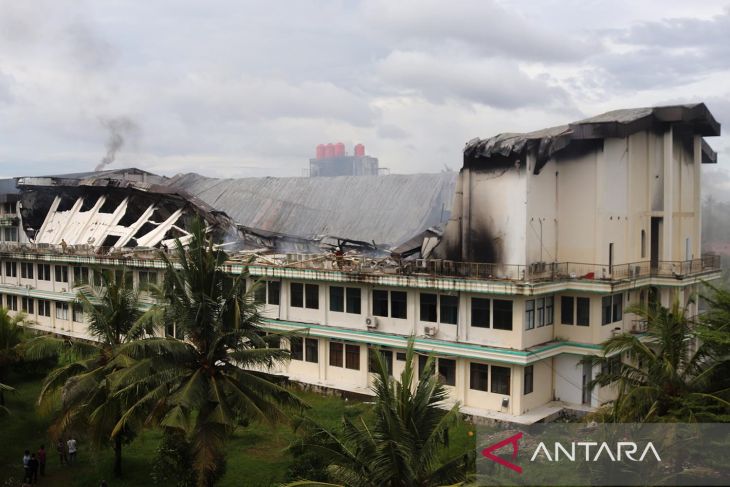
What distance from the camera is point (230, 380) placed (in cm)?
1641

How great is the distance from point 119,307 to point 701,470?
15.4m

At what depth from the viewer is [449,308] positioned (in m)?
25.6

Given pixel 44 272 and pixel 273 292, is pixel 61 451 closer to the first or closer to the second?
pixel 273 292

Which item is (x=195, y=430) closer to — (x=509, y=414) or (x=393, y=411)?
(x=393, y=411)

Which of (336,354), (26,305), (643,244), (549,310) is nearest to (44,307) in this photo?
(26,305)

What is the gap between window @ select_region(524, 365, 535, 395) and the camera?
24391 millimetres

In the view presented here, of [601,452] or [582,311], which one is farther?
[582,311]

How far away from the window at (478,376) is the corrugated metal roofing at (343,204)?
10.9m

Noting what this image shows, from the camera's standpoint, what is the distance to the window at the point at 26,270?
142 feet

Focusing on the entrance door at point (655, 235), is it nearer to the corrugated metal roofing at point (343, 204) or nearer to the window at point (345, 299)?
the corrugated metal roofing at point (343, 204)

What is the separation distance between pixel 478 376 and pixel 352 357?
564cm

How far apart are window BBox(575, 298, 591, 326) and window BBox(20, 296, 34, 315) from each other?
111 feet

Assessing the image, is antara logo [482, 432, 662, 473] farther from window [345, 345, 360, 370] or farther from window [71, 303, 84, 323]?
window [71, 303, 84, 323]

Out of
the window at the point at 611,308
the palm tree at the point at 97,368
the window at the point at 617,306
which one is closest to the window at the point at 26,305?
the palm tree at the point at 97,368
